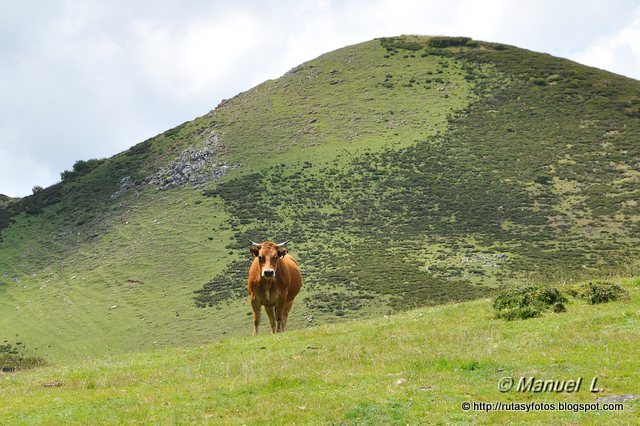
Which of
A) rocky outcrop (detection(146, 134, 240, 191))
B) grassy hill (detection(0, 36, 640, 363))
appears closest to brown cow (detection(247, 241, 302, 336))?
grassy hill (detection(0, 36, 640, 363))

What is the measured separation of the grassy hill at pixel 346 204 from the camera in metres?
48.7

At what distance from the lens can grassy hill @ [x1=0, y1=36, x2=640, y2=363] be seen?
48688 millimetres

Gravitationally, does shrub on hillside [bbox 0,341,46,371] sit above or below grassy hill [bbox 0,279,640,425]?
below

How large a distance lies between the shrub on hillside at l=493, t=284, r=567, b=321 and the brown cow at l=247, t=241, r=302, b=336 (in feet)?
22.0

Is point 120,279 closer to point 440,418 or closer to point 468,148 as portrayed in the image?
point 468,148

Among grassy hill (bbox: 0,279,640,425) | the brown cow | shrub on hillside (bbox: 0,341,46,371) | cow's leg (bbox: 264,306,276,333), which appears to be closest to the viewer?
grassy hill (bbox: 0,279,640,425)

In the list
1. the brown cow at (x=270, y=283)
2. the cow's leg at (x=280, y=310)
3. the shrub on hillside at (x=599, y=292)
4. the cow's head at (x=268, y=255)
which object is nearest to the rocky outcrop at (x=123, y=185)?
the brown cow at (x=270, y=283)

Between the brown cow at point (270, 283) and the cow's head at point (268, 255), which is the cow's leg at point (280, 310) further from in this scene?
the cow's head at point (268, 255)

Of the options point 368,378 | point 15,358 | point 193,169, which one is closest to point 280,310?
point 368,378

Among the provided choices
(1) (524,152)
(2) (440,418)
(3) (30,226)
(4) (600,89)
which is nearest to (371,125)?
(1) (524,152)

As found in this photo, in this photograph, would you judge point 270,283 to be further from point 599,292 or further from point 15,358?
point 15,358

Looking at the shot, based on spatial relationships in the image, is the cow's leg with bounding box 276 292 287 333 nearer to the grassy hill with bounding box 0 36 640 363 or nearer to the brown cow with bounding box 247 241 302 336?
the brown cow with bounding box 247 241 302 336

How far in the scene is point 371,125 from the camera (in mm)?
81375

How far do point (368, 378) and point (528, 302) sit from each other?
686 cm
